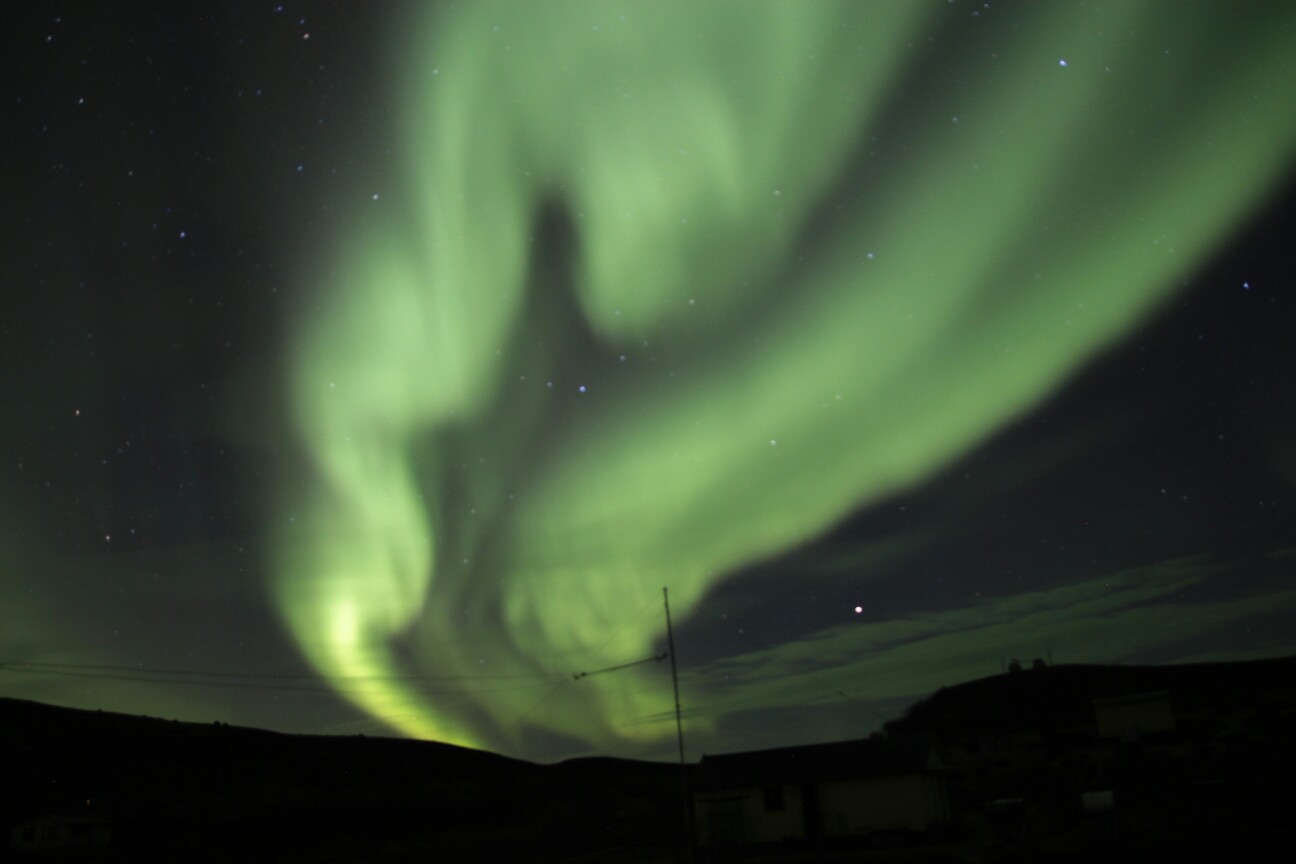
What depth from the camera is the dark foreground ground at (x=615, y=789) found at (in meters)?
32.3

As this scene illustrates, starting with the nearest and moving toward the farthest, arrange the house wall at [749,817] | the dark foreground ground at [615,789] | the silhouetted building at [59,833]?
the dark foreground ground at [615,789], the house wall at [749,817], the silhouetted building at [59,833]

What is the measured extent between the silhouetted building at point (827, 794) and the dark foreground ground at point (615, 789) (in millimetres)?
1627

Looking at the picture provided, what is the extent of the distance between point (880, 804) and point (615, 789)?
3018 inches

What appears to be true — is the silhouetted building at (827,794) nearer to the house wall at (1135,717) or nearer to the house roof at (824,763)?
the house roof at (824,763)

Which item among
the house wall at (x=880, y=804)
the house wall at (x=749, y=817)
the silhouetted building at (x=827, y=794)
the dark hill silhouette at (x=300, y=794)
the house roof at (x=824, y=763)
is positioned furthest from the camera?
the dark hill silhouette at (x=300, y=794)

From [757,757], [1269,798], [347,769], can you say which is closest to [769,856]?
[757,757]

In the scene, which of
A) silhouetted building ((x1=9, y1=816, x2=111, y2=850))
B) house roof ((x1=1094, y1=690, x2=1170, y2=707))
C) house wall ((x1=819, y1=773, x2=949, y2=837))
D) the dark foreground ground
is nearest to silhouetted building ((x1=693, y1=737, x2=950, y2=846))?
house wall ((x1=819, y1=773, x2=949, y2=837))

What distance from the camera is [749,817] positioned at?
44688mm

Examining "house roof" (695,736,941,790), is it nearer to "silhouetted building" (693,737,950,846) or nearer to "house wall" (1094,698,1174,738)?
"silhouetted building" (693,737,950,846)

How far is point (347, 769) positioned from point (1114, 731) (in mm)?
78703

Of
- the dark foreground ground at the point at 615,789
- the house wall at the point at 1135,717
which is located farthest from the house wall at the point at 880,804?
the house wall at the point at 1135,717

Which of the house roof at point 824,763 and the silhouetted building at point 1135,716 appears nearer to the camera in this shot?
the house roof at point 824,763

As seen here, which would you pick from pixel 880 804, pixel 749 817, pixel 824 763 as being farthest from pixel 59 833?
pixel 880 804

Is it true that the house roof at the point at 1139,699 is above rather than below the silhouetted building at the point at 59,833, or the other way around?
above
